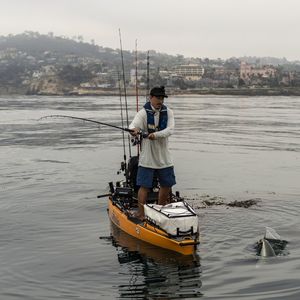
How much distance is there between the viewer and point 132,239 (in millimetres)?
10008

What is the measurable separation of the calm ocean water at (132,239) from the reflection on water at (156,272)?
0.05 feet

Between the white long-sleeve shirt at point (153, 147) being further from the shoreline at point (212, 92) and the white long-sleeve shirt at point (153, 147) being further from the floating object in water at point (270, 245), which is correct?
the shoreline at point (212, 92)

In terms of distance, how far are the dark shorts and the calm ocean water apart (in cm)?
118

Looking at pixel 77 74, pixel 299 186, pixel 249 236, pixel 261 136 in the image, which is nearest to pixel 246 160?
pixel 299 186

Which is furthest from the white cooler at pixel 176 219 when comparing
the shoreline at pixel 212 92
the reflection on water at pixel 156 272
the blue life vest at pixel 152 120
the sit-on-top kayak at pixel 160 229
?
the shoreline at pixel 212 92

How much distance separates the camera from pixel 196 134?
110ft

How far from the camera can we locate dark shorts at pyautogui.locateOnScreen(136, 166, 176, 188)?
9461 mm

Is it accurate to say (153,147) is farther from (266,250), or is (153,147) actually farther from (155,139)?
A: (266,250)

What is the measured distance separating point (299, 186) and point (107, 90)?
13473 cm

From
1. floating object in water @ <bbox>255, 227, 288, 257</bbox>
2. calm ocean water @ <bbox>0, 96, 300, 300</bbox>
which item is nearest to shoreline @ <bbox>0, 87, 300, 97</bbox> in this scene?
calm ocean water @ <bbox>0, 96, 300, 300</bbox>

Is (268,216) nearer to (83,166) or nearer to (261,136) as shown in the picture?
(83,166)

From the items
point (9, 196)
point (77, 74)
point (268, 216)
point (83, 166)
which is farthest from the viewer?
point (77, 74)

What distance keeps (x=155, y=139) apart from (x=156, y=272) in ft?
7.55

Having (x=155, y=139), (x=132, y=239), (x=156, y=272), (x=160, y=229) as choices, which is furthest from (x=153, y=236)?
(x=155, y=139)
